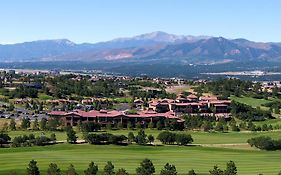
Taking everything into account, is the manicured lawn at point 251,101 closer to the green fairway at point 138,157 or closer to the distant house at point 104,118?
the distant house at point 104,118

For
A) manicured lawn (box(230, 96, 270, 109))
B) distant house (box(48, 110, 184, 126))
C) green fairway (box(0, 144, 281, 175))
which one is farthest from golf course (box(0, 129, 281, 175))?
manicured lawn (box(230, 96, 270, 109))

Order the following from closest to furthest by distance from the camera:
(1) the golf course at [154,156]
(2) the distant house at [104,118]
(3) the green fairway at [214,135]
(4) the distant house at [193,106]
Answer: (1) the golf course at [154,156]
(3) the green fairway at [214,135]
(2) the distant house at [104,118]
(4) the distant house at [193,106]

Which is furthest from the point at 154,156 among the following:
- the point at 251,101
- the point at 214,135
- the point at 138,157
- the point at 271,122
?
the point at 251,101

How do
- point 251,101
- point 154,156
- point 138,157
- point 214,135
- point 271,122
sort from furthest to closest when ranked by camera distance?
point 251,101
point 271,122
point 214,135
point 154,156
point 138,157

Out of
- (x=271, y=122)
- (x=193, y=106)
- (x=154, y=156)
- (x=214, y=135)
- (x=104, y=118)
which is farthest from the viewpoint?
(x=193, y=106)

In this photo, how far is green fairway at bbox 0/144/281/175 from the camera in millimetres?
57425

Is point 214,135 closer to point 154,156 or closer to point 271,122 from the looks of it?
point 271,122

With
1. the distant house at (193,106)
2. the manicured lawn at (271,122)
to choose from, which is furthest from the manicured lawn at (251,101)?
the manicured lawn at (271,122)

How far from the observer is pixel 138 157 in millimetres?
64188

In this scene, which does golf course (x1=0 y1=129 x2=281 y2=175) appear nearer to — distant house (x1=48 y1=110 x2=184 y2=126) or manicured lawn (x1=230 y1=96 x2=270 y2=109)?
distant house (x1=48 y1=110 x2=184 y2=126)

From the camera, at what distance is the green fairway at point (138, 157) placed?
2261 inches

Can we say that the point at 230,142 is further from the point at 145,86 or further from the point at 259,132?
the point at 145,86

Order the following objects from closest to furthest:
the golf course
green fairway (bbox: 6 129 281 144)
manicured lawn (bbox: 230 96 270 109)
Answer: the golf course, green fairway (bbox: 6 129 281 144), manicured lawn (bbox: 230 96 270 109)

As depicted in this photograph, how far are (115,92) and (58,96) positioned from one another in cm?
1682
